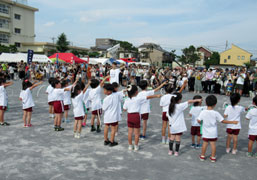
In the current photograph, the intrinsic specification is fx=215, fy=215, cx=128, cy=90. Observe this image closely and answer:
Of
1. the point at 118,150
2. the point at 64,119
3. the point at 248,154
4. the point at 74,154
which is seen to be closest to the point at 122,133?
the point at 118,150

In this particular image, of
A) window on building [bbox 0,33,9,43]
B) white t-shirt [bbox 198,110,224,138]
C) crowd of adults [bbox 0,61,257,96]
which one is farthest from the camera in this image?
window on building [bbox 0,33,9,43]

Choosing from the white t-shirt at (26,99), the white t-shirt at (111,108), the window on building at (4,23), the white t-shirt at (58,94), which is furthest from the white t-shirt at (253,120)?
the window on building at (4,23)

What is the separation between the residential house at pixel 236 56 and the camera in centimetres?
5728

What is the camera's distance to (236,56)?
58.4 meters

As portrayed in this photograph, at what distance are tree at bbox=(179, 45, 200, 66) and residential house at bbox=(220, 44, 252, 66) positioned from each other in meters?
12.5

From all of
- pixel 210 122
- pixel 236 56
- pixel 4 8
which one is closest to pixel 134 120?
pixel 210 122

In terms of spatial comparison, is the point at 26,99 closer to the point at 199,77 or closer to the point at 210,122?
the point at 210,122

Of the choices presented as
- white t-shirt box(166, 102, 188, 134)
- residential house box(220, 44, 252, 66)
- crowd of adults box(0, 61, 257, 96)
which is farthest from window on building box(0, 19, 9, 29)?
residential house box(220, 44, 252, 66)

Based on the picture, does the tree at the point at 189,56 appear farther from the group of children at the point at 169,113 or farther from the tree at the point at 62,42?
the group of children at the point at 169,113

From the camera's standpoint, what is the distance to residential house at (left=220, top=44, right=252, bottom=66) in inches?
2255

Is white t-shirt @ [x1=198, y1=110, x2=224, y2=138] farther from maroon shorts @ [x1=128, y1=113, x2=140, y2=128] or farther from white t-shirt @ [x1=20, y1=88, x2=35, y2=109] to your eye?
white t-shirt @ [x1=20, y1=88, x2=35, y2=109]

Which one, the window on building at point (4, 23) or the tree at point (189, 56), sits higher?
the window on building at point (4, 23)

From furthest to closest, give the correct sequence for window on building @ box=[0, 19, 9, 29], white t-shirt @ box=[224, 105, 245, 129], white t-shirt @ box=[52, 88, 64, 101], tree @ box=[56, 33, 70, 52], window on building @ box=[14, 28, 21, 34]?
tree @ box=[56, 33, 70, 52]
window on building @ box=[14, 28, 21, 34]
window on building @ box=[0, 19, 9, 29]
white t-shirt @ box=[52, 88, 64, 101]
white t-shirt @ box=[224, 105, 245, 129]

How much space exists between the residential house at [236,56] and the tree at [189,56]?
12535mm
